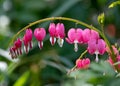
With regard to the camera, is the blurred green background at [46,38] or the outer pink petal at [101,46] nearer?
the outer pink petal at [101,46]

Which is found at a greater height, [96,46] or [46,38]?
[46,38]

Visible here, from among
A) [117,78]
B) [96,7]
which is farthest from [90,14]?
[117,78]

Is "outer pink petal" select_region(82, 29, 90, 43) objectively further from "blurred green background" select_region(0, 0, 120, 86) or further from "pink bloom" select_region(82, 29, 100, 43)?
"blurred green background" select_region(0, 0, 120, 86)

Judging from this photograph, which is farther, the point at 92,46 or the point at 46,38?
the point at 46,38

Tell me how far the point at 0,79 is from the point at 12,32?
952 mm

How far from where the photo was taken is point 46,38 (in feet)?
11.0

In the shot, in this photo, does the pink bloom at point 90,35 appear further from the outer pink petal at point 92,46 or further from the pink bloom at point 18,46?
the pink bloom at point 18,46

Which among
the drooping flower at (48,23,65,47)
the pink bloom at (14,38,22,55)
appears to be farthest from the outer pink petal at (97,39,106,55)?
the pink bloom at (14,38,22,55)

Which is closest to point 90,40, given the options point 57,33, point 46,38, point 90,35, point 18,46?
point 90,35

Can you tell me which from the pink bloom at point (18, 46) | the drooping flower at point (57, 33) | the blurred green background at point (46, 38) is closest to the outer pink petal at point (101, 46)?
the drooping flower at point (57, 33)

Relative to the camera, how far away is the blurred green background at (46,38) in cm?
303

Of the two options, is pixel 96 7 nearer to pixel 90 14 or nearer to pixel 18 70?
pixel 90 14

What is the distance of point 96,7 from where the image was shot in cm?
358

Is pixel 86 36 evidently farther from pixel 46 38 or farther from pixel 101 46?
pixel 46 38
